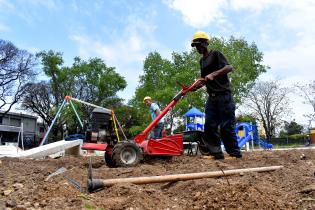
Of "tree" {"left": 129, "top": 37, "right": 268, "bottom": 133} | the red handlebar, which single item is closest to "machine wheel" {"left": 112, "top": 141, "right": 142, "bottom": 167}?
the red handlebar

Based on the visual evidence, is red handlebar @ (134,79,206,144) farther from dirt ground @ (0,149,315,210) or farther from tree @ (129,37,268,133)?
tree @ (129,37,268,133)

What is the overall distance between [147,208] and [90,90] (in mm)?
50331

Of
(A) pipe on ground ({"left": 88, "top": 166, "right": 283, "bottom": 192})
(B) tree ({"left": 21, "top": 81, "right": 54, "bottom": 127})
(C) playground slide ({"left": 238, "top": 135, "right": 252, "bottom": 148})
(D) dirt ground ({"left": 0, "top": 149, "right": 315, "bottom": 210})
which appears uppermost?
(B) tree ({"left": 21, "top": 81, "right": 54, "bottom": 127})

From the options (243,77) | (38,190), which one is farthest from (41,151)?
(243,77)

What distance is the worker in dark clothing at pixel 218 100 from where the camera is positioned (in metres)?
5.77

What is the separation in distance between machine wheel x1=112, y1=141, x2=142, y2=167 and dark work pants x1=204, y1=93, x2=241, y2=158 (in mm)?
1269

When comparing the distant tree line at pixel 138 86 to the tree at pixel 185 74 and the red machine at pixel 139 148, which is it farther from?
the red machine at pixel 139 148

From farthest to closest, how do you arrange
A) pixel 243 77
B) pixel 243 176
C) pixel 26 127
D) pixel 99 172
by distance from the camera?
pixel 26 127, pixel 243 77, pixel 99 172, pixel 243 176

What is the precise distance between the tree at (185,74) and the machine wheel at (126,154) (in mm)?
27969

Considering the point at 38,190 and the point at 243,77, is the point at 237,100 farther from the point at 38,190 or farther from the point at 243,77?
the point at 38,190

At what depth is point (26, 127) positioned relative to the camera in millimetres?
65125

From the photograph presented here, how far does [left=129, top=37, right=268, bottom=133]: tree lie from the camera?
3444cm

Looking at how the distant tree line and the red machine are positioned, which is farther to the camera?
the distant tree line

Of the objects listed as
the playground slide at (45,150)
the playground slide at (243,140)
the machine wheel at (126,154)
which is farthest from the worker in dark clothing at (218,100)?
the playground slide at (243,140)
